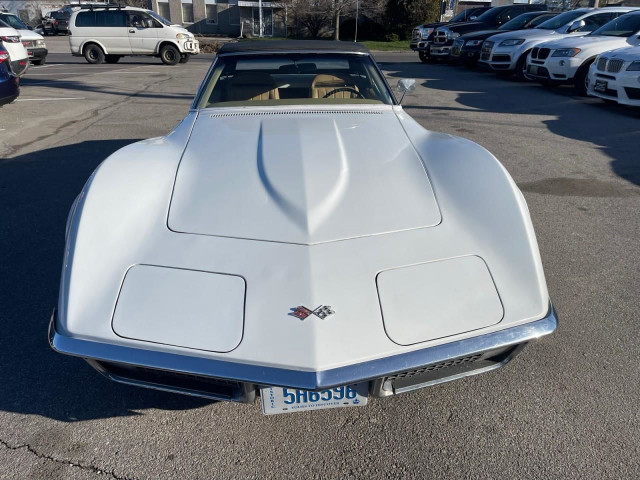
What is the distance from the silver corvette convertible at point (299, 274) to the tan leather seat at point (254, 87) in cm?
120

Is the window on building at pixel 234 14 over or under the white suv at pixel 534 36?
over

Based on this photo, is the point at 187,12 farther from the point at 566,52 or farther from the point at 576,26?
the point at 566,52

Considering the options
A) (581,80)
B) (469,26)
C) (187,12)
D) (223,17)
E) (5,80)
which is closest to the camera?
(5,80)

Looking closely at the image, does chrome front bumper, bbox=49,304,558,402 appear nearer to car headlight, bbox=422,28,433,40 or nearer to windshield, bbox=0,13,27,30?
windshield, bbox=0,13,27,30

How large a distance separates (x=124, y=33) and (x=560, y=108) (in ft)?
48.7

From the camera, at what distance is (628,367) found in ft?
8.05

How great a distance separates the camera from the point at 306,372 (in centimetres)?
164

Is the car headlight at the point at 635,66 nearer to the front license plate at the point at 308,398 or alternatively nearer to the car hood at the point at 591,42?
the car hood at the point at 591,42

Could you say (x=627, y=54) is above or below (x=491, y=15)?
below

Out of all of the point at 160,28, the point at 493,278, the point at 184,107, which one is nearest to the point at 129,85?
the point at 184,107

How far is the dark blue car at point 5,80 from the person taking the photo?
750 cm

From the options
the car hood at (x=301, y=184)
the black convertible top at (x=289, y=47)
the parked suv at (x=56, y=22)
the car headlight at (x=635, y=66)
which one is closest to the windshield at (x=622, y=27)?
the car headlight at (x=635, y=66)

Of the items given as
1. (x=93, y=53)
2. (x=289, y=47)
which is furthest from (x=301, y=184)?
(x=93, y=53)

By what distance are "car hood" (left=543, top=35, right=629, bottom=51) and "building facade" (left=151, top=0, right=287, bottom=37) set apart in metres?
27.8
